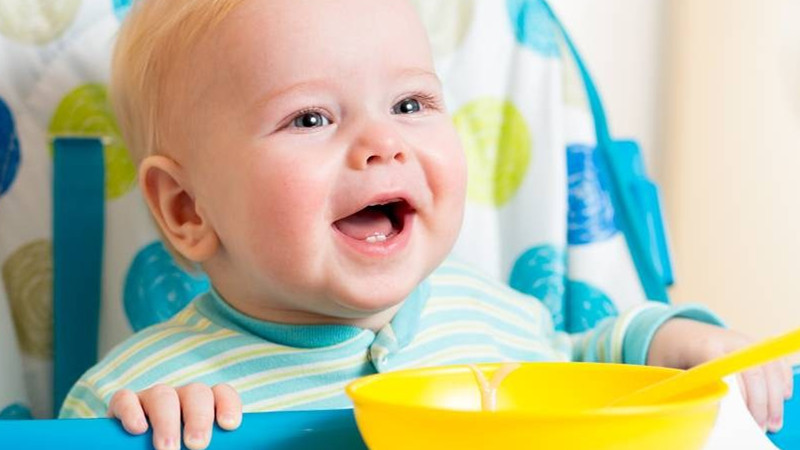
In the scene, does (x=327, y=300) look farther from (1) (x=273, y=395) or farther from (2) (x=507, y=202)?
(2) (x=507, y=202)

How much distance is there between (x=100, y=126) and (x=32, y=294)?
15cm

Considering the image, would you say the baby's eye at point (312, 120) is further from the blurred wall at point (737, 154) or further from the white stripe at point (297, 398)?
the blurred wall at point (737, 154)

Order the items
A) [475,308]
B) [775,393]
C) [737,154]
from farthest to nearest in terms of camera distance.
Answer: [737,154]
[475,308]
[775,393]

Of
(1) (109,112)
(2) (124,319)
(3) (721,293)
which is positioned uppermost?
(1) (109,112)

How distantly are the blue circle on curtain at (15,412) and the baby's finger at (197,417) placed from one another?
36cm

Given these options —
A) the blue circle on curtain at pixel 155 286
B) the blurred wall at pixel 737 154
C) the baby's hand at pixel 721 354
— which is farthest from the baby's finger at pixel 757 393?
the blurred wall at pixel 737 154

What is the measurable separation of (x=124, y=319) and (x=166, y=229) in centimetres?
15

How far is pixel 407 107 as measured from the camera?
0.76 metres

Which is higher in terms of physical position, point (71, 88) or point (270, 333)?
point (71, 88)

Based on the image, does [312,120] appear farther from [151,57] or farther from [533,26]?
[533,26]

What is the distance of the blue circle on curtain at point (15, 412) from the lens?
89cm

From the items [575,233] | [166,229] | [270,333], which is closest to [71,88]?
[166,229]

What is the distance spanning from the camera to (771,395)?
0.66 m

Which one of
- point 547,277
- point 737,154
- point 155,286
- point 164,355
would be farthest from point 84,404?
point 737,154
